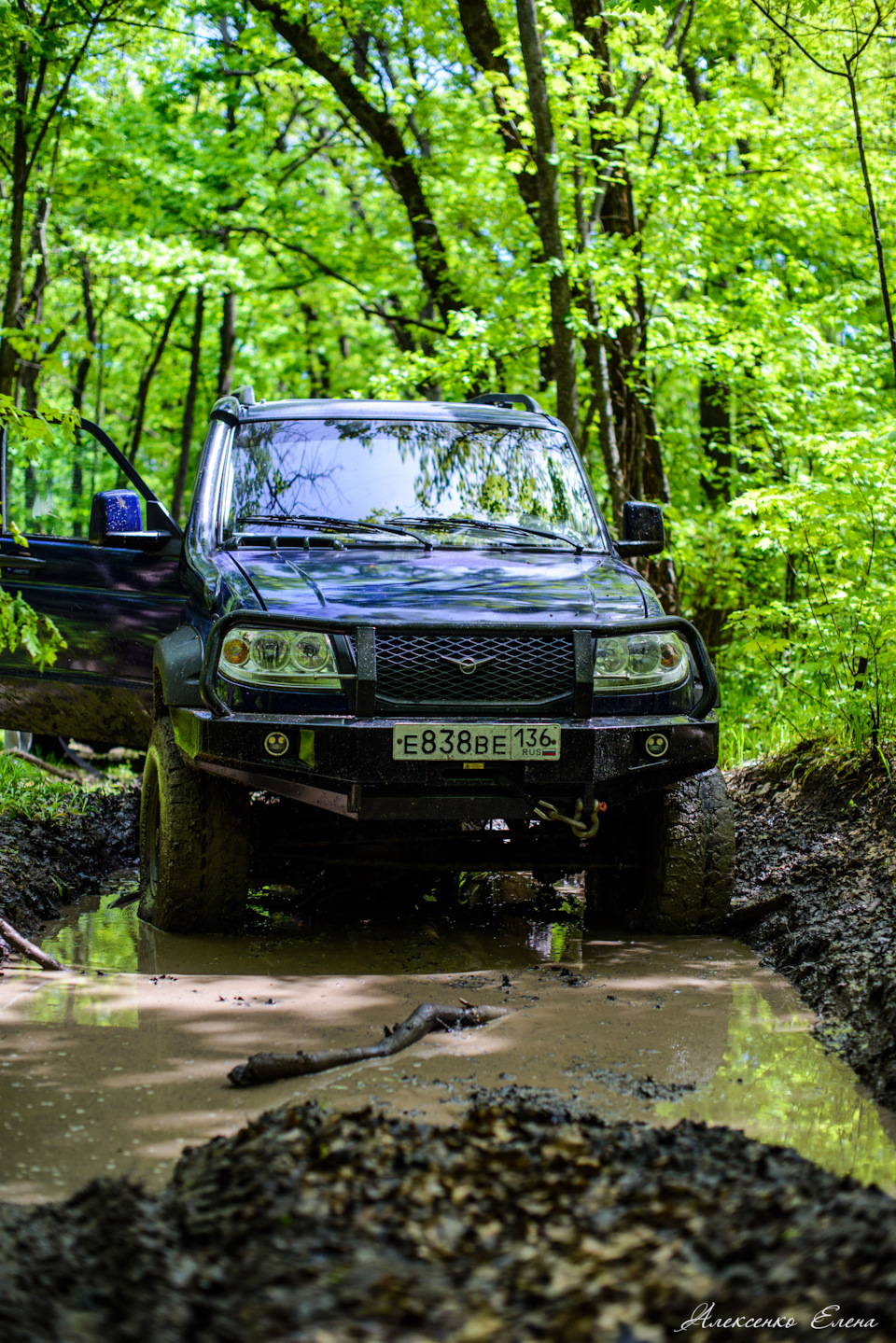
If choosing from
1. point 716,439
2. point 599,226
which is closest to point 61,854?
point 599,226

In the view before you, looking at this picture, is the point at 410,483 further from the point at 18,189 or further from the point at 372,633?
the point at 18,189

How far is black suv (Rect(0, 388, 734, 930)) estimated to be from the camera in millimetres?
4152

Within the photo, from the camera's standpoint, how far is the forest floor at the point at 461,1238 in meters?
1.73

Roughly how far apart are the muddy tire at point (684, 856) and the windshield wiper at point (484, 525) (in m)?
1.20

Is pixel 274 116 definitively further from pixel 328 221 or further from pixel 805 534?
pixel 805 534

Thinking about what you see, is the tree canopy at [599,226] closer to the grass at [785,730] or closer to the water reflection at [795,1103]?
the grass at [785,730]

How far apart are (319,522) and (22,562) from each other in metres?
2.25

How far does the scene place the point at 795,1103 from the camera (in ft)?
9.65

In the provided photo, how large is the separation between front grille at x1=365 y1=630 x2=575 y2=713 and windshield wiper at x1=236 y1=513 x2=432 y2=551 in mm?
969

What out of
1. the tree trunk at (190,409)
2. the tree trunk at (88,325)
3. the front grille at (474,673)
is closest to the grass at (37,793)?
the front grille at (474,673)

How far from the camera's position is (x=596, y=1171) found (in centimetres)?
226

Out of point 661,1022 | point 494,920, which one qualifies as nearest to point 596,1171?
point 661,1022

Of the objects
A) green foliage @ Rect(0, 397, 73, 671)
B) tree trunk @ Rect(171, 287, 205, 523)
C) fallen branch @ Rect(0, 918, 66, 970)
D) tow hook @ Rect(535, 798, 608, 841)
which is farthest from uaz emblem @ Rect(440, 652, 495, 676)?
tree trunk @ Rect(171, 287, 205, 523)

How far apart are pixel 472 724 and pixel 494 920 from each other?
55.2 inches
